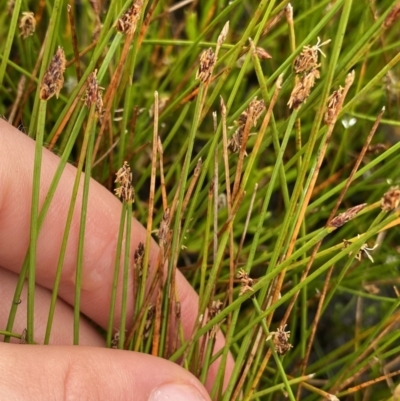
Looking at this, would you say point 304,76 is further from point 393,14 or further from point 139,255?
point 139,255

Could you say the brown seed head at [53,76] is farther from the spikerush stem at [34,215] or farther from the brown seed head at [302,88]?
the brown seed head at [302,88]

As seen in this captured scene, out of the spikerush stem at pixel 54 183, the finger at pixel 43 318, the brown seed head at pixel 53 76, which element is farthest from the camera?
the finger at pixel 43 318

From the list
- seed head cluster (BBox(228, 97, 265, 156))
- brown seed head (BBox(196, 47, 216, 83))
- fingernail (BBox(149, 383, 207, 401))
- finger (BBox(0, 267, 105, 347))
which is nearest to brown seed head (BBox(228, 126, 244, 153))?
seed head cluster (BBox(228, 97, 265, 156))

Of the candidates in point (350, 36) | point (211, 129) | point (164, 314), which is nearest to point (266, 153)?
point (211, 129)

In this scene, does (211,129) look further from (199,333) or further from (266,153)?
(199,333)

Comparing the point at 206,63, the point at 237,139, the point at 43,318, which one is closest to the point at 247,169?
the point at 237,139

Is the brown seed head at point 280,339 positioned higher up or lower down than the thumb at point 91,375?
higher up

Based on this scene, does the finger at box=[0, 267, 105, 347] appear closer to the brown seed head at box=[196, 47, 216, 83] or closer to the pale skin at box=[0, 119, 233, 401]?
the pale skin at box=[0, 119, 233, 401]

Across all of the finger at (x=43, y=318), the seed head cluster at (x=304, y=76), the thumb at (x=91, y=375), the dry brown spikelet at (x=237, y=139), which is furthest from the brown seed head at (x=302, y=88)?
the finger at (x=43, y=318)
